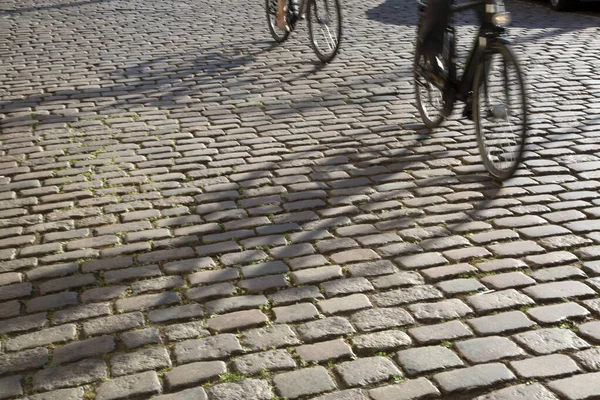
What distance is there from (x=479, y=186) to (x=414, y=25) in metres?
7.29

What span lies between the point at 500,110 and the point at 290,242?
5.34ft

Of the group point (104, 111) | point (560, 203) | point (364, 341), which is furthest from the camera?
point (104, 111)

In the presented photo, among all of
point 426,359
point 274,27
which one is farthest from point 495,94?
point 274,27

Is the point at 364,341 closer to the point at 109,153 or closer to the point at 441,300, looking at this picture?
the point at 441,300

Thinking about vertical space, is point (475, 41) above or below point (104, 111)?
above

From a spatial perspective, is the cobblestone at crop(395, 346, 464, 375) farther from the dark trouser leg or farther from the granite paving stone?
the dark trouser leg

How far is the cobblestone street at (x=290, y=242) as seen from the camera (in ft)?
11.8

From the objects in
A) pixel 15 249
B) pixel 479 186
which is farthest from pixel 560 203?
pixel 15 249

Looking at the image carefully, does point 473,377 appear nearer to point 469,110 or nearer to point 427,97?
point 469,110

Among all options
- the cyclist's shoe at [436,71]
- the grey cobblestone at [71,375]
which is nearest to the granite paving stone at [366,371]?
the grey cobblestone at [71,375]

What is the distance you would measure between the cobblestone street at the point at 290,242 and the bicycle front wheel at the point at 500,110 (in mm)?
176

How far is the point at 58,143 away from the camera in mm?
7203

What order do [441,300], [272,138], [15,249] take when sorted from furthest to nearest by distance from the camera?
[272,138] < [15,249] < [441,300]

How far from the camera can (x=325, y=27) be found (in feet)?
32.8
